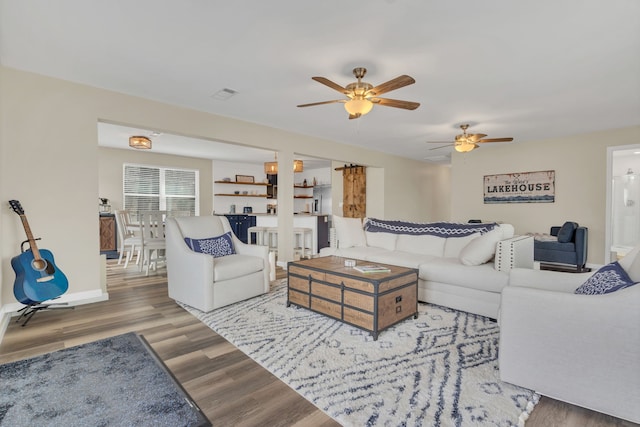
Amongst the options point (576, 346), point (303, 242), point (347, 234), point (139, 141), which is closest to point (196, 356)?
point (576, 346)

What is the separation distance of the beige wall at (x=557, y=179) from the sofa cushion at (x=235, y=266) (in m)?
5.51

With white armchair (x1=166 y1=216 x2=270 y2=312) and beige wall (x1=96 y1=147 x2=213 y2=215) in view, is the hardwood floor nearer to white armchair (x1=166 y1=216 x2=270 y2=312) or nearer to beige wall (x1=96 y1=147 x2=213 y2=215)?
white armchair (x1=166 y1=216 x2=270 y2=312)

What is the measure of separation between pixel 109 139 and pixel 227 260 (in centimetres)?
458

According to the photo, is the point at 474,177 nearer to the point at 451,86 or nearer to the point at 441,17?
the point at 451,86

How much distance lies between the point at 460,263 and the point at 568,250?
10.6 ft

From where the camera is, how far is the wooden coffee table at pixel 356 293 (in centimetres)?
249

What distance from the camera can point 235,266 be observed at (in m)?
3.26

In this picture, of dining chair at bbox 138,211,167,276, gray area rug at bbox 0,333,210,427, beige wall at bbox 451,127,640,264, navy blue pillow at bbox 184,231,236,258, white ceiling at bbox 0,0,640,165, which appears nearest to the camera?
gray area rug at bbox 0,333,210,427

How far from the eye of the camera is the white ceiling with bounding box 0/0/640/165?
6.98ft

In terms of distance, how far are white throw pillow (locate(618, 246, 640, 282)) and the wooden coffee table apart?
1396mm

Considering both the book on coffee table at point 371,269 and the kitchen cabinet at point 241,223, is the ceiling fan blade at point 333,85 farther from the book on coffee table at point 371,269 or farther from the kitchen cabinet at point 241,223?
the kitchen cabinet at point 241,223

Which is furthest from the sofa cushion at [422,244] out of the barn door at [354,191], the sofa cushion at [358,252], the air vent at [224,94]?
the barn door at [354,191]

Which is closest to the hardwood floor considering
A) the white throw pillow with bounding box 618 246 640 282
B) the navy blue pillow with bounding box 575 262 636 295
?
the navy blue pillow with bounding box 575 262 636 295

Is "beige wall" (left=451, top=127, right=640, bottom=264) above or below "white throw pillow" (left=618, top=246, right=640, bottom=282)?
above
